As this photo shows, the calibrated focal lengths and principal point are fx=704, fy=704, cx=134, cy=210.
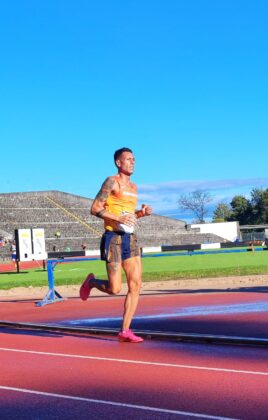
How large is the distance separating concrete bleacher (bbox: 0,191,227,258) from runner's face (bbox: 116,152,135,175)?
53.4m

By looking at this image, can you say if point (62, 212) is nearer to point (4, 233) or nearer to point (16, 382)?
point (4, 233)

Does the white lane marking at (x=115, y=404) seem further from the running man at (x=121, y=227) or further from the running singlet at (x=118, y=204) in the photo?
the running singlet at (x=118, y=204)

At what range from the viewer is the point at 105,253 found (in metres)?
7.79

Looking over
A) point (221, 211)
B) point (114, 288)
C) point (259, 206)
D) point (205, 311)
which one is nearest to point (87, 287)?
point (114, 288)

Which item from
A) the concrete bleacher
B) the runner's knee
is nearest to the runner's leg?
the runner's knee

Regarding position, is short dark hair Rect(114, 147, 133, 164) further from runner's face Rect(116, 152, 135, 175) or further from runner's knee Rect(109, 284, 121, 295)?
runner's knee Rect(109, 284, 121, 295)

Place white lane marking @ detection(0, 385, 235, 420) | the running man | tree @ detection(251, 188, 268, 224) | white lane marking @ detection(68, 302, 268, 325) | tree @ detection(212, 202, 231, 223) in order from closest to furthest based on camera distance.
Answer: white lane marking @ detection(0, 385, 235, 420), the running man, white lane marking @ detection(68, 302, 268, 325), tree @ detection(251, 188, 268, 224), tree @ detection(212, 202, 231, 223)

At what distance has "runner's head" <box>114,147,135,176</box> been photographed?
25.9 ft

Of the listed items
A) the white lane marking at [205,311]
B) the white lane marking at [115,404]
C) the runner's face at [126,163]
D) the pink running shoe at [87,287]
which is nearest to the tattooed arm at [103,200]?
the runner's face at [126,163]

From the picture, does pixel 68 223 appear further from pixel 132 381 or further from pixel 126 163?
pixel 132 381

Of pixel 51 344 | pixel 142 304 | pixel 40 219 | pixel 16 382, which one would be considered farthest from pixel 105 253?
pixel 40 219

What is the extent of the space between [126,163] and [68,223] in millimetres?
62959

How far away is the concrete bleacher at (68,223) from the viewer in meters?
65.9

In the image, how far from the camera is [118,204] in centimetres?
780
